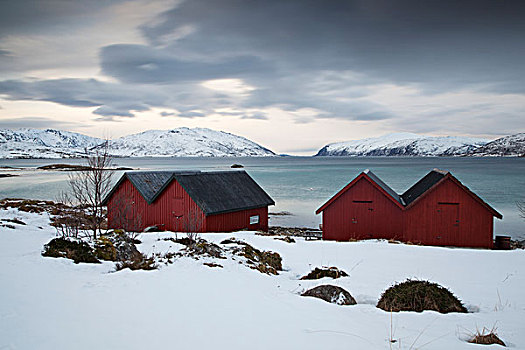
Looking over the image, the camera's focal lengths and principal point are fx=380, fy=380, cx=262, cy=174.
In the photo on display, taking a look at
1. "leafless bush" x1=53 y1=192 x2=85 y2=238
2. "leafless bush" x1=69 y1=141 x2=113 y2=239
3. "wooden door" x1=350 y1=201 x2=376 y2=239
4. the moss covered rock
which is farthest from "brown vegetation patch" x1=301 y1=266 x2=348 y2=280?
"wooden door" x1=350 y1=201 x2=376 y2=239

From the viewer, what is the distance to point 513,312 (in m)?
9.06

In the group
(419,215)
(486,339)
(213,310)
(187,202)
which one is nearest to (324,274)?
(213,310)

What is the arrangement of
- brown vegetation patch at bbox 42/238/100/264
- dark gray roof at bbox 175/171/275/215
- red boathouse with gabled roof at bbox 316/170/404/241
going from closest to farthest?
brown vegetation patch at bbox 42/238/100/264
red boathouse with gabled roof at bbox 316/170/404/241
dark gray roof at bbox 175/171/275/215

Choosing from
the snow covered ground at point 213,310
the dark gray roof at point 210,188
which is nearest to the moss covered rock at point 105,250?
the snow covered ground at point 213,310

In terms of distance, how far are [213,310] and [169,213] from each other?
18388mm

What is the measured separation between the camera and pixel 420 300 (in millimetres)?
9484

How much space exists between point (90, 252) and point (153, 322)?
577 centimetres

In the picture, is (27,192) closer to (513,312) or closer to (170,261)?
(170,261)

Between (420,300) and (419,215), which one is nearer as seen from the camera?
(420,300)

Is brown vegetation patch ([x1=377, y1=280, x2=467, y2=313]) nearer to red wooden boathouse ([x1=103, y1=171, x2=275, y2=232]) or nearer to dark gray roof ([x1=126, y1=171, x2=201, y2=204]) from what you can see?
red wooden boathouse ([x1=103, y1=171, x2=275, y2=232])

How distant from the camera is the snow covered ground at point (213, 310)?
258 inches

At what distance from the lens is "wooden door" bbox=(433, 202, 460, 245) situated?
2234 cm

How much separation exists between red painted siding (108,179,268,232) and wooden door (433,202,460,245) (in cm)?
1247

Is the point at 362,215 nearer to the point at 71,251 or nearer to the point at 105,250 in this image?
the point at 105,250
